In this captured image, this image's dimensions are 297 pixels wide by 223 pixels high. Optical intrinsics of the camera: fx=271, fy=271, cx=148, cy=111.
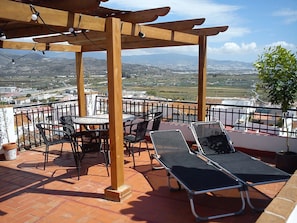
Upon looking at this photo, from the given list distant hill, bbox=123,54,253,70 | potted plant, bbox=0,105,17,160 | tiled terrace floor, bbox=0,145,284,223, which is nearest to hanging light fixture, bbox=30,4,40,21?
tiled terrace floor, bbox=0,145,284,223

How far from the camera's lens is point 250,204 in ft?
10.7

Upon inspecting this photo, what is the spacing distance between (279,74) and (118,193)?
3346 mm

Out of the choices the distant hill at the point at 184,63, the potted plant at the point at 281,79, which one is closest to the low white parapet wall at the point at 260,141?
the potted plant at the point at 281,79

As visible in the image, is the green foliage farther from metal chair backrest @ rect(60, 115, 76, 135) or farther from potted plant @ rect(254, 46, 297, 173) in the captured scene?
metal chair backrest @ rect(60, 115, 76, 135)

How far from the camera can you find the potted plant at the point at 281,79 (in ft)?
15.0

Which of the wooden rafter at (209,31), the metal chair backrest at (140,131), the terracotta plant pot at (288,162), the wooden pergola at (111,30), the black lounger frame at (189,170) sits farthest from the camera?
the wooden rafter at (209,31)

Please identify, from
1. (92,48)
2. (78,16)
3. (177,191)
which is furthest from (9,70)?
(177,191)

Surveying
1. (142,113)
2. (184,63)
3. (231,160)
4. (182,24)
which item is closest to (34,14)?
(182,24)

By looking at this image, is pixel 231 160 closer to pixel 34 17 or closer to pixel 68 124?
pixel 68 124

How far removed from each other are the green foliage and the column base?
2996 millimetres

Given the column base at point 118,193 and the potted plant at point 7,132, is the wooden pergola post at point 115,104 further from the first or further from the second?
the potted plant at point 7,132

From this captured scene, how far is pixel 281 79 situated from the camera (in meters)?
4.64

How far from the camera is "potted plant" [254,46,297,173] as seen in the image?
4.57m

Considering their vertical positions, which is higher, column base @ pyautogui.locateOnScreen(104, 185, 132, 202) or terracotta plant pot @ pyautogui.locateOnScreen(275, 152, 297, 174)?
terracotta plant pot @ pyautogui.locateOnScreen(275, 152, 297, 174)
